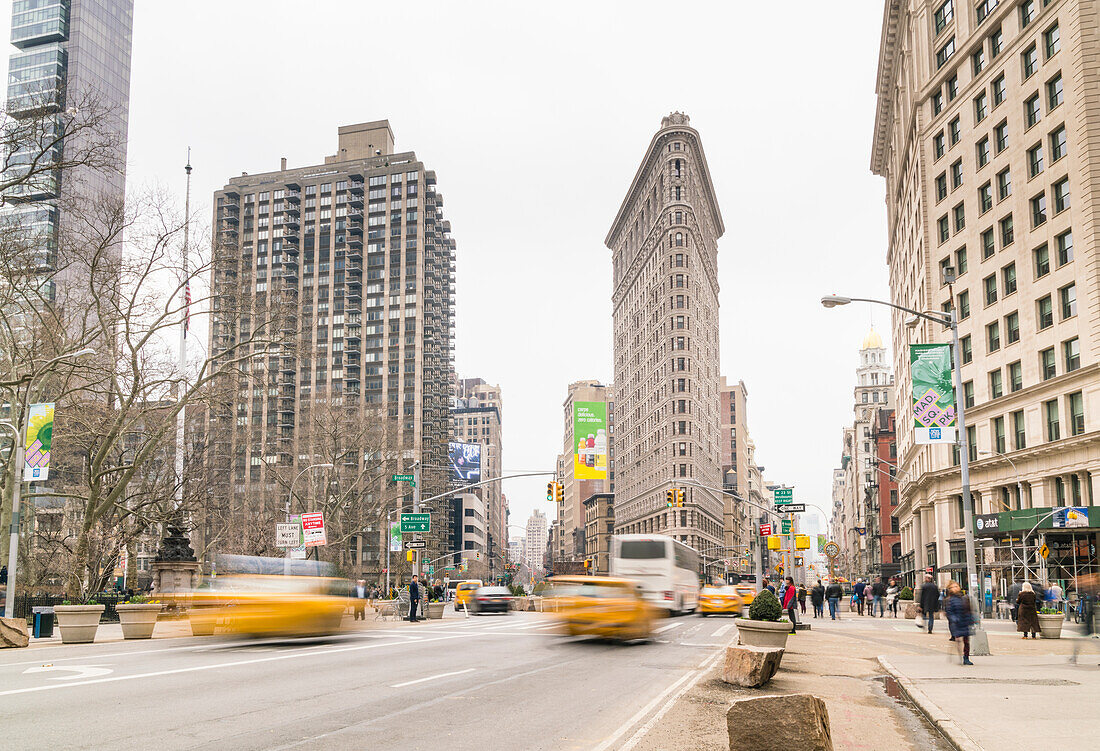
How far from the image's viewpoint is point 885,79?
7769 centimetres

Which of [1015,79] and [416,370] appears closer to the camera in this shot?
[1015,79]

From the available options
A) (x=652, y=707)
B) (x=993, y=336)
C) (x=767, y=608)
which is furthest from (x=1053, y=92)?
(x=652, y=707)

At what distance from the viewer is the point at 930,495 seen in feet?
198

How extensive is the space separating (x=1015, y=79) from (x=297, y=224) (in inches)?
4570

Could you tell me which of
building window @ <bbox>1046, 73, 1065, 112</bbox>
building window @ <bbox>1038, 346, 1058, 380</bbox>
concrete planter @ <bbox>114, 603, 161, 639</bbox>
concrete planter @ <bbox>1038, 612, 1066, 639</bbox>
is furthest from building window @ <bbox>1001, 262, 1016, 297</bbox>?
concrete planter @ <bbox>114, 603, 161, 639</bbox>

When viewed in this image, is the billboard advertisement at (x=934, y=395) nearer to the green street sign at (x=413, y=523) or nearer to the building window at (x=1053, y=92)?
the green street sign at (x=413, y=523)

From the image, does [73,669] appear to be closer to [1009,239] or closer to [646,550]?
[646,550]

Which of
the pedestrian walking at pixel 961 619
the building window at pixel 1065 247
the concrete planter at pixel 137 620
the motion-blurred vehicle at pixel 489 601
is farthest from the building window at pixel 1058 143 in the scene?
the concrete planter at pixel 137 620

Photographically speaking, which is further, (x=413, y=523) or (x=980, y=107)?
(x=980, y=107)

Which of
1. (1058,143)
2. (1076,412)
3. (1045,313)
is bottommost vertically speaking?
(1076,412)

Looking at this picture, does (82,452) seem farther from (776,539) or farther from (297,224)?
(297,224)

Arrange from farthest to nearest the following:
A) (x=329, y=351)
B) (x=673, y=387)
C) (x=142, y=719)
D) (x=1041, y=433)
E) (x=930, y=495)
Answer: (x=329, y=351)
(x=673, y=387)
(x=930, y=495)
(x=1041, y=433)
(x=142, y=719)

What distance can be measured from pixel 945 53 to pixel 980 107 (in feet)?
22.6

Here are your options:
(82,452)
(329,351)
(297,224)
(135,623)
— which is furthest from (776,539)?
(297,224)
